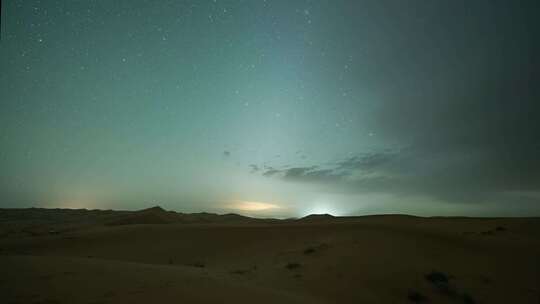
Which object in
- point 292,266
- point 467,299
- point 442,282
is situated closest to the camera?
point 467,299

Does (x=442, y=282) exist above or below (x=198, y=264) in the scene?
above

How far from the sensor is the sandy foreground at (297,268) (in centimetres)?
644

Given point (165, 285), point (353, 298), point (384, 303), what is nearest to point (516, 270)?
point (384, 303)

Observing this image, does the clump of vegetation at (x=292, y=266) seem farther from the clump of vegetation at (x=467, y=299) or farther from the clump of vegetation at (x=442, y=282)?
the clump of vegetation at (x=467, y=299)

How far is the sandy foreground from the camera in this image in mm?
6441

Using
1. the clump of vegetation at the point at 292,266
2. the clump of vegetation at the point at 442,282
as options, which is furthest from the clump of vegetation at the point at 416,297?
the clump of vegetation at the point at 292,266

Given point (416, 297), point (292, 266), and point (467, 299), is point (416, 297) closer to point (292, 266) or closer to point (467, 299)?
point (467, 299)

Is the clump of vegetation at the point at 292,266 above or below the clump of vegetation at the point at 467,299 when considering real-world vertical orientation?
above

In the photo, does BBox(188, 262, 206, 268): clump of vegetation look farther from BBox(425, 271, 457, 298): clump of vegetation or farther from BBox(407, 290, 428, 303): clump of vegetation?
BBox(425, 271, 457, 298): clump of vegetation

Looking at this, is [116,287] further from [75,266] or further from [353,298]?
[353,298]

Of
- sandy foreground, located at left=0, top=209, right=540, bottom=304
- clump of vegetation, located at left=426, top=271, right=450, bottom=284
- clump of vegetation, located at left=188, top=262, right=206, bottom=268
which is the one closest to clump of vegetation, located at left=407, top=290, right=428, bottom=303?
sandy foreground, located at left=0, top=209, right=540, bottom=304

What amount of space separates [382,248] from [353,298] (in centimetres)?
469

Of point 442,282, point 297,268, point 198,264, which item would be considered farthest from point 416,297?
point 198,264

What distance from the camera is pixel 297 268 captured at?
977 cm
